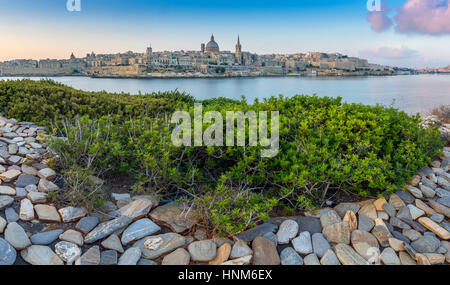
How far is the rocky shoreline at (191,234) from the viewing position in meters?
2.50

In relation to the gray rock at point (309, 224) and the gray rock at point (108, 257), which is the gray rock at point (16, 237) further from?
the gray rock at point (309, 224)

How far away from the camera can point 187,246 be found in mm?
2641

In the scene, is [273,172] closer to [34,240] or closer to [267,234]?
[267,234]

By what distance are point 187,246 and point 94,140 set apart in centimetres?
196

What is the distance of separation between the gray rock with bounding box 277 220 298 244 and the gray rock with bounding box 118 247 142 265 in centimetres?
131

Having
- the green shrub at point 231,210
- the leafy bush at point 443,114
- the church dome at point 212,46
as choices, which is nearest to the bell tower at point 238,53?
the church dome at point 212,46

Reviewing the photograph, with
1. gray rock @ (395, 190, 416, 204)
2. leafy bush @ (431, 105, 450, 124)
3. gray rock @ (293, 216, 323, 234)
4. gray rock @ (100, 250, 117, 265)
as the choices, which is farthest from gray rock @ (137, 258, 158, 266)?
leafy bush @ (431, 105, 450, 124)

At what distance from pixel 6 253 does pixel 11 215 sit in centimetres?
52

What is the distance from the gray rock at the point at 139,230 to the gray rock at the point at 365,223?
2046 mm

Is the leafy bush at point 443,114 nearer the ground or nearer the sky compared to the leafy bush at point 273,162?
nearer the sky

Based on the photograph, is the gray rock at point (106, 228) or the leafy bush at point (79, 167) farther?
the leafy bush at point (79, 167)

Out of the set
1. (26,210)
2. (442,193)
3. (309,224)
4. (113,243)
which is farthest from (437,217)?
(26,210)

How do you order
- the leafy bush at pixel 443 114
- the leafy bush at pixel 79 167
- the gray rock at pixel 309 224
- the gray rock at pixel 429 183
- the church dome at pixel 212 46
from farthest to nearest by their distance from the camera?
1. the church dome at pixel 212 46
2. the leafy bush at pixel 443 114
3. the gray rock at pixel 429 183
4. the leafy bush at pixel 79 167
5. the gray rock at pixel 309 224

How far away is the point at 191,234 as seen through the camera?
2.80 metres
